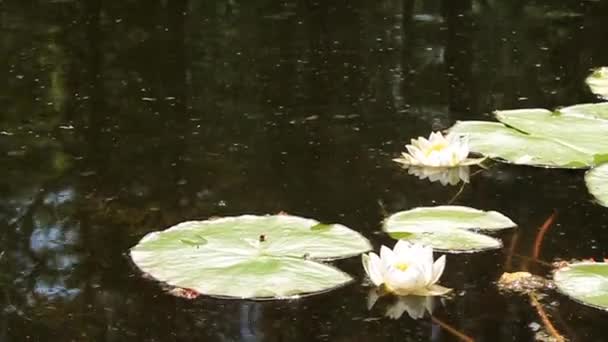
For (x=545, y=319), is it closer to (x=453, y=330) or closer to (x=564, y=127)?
(x=453, y=330)

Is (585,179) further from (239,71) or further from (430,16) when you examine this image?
(430,16)

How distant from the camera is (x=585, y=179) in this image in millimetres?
1631

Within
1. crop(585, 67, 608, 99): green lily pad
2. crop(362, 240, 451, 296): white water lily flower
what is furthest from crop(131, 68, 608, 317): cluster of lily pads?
crop(585, 67, 608, 99): green lily pad

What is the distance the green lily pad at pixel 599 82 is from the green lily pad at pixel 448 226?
0.79 metres

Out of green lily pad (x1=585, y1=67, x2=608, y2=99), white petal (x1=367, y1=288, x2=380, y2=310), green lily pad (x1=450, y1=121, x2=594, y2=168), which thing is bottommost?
green lily pad (x1=585, y1=67, x2=608, y2=99)

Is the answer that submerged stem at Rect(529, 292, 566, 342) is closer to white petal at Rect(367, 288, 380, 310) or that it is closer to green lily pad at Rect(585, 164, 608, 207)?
white petal at Rect(367, 288, 380, 310)

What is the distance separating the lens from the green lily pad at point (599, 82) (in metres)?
2.15

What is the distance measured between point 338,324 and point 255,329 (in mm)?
97

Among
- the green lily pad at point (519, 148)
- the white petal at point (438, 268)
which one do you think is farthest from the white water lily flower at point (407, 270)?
the green lily pad at point (519, 148)

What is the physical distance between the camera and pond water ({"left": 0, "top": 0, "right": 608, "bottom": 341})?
119 centimetres

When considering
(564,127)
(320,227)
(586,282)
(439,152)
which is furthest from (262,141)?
(586,282)

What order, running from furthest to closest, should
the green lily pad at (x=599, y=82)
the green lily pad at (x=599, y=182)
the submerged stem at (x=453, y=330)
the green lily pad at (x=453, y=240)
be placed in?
the green lily pad at (x=599, y=82) < the green lily pad at (x=599, y=182) < the green lily pad at (x=453, y=240) < the submerged stem at (x=453, y=330)

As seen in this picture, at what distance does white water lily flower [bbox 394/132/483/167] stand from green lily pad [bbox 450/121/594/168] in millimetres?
46

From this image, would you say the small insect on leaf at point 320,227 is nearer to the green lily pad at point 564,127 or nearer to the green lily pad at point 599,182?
the green lily pad at point 599,182
